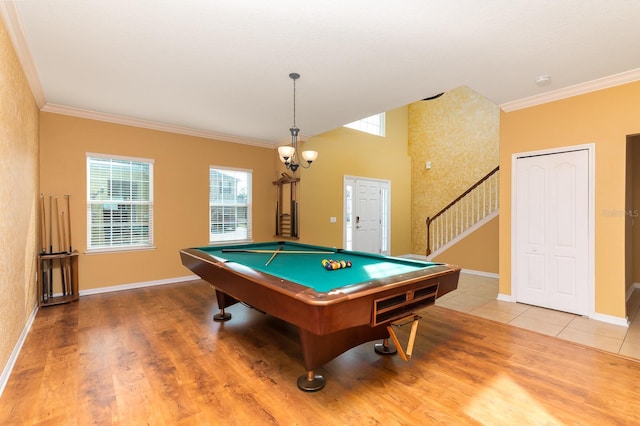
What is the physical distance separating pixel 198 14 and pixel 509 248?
4477 millimetres

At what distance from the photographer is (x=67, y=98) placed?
13.1ft

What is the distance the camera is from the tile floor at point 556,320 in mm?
2887

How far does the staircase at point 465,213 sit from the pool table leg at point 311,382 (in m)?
4.86

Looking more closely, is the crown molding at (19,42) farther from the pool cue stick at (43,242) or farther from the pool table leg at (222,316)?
the pool table leg at (222,316)

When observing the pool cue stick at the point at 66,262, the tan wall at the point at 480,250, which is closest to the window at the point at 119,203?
the pool cue stick at the point at 66,262

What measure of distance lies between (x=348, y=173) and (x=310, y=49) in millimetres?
4165

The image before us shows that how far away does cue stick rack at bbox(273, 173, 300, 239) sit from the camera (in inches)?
235

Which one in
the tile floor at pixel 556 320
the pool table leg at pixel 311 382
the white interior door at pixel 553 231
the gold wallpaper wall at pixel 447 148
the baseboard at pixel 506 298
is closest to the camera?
the pool table leg at pixel 311 382

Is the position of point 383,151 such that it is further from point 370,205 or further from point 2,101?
point 2,101

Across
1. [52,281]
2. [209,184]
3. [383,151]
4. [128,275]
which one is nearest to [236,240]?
[209,184]

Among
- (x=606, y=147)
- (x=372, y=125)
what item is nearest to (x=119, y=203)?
(x=372, y=125)

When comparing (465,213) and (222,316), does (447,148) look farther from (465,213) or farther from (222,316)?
(222,316)

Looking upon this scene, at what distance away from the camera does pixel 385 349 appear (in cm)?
269

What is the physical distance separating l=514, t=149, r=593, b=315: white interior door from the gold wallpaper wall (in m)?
2.65
